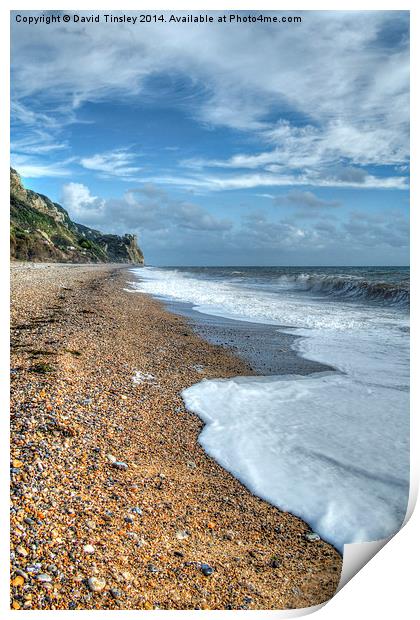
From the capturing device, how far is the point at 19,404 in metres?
4.00

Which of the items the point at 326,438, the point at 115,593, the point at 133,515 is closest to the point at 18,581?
the point at 115,593

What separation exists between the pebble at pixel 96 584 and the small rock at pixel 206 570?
589mm

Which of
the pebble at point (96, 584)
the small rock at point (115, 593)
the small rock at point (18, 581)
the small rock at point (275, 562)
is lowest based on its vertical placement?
the small rock at point (275, 562)

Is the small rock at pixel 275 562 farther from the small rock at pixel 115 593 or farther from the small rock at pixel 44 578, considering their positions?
the small rock at pixel 44 578

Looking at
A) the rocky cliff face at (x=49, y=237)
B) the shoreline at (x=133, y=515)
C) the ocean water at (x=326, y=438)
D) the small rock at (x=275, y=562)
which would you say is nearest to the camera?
the shoreline at (x=133, y=515)

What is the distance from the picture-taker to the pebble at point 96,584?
7.57 ft

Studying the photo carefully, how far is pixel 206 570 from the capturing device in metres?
2.56

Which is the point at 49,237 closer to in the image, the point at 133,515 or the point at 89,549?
the point at 133,515

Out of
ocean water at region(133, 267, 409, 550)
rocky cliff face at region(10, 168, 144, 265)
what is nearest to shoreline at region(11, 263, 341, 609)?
ocean water at region(133, 267, 409, 550)

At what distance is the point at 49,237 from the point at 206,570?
2249 inches

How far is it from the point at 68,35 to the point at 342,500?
4.24m

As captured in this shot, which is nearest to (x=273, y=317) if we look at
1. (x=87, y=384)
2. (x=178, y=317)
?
(x=178, y=317)

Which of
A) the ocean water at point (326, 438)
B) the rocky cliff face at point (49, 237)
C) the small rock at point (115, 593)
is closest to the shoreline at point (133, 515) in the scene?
the small rock at point (115, 593)
